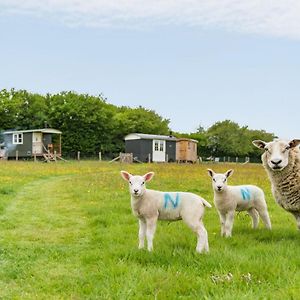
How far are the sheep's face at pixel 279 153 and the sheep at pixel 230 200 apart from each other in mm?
832

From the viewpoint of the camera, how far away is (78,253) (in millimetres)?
7543

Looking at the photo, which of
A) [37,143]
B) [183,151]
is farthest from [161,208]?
[183,151]

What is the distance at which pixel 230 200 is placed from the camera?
8500mm

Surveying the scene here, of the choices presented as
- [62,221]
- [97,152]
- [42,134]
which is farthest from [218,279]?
[97,152]

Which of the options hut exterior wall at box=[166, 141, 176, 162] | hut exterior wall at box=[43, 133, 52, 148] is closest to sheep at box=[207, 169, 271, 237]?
hut exterior wall at box=[43, 133, 52, 148]

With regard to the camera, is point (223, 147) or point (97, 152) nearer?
point (97, 152)

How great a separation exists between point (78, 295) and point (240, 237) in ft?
12.3

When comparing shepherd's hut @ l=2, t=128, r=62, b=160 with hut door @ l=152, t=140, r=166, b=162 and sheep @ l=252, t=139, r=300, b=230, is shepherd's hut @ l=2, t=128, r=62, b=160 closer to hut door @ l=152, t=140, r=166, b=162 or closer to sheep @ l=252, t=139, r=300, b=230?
hut door @ l=152, t=140, r=166, b=162

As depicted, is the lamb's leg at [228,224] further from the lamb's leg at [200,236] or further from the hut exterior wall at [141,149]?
the hut exterior wall at [141,149]

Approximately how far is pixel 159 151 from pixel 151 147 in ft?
5.94

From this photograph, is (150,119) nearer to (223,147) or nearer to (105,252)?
(223,147)

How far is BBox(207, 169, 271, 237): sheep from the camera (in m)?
8.37

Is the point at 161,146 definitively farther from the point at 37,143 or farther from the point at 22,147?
the point at 22,147

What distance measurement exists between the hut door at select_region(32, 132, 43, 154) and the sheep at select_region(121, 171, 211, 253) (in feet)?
158
